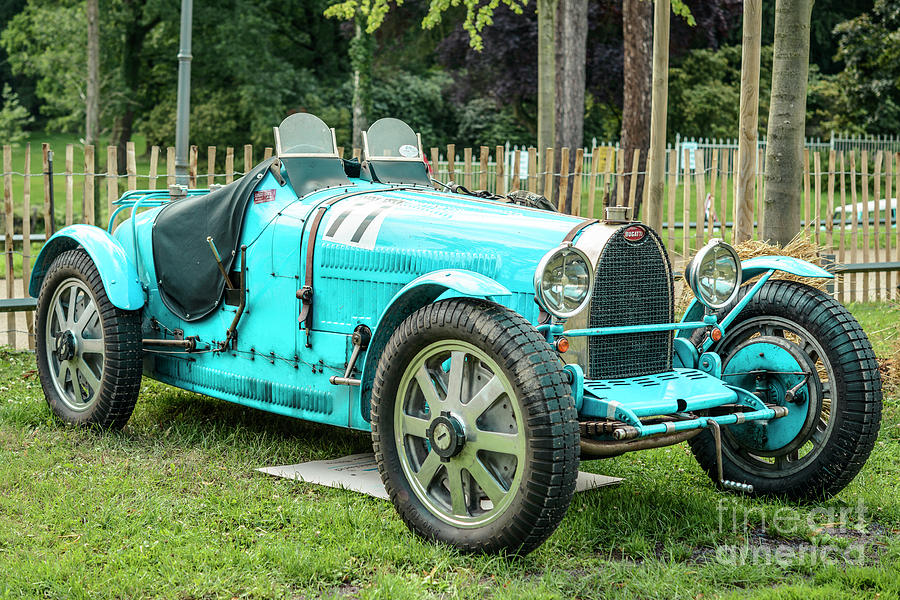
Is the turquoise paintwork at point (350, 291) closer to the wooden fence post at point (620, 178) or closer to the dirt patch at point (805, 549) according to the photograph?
the dirt patch at point (805, 549)

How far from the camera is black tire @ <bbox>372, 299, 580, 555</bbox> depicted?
3762 millimetres

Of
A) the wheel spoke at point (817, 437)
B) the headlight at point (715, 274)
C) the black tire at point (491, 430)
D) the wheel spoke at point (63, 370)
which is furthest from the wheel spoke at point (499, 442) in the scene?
the wheel spoke at point (63, 370)

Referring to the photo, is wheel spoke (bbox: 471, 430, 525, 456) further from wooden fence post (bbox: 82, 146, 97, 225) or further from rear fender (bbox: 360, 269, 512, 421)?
wooden fence post (bbox: 82, 146, 97, 225)

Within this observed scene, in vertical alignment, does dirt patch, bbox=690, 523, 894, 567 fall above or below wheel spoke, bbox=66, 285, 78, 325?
below

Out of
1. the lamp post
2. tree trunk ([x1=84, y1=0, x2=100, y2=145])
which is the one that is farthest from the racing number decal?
tree trunk ([x1=84, y1=0, x2=100, y2=145])

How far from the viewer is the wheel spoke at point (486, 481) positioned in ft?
13.1

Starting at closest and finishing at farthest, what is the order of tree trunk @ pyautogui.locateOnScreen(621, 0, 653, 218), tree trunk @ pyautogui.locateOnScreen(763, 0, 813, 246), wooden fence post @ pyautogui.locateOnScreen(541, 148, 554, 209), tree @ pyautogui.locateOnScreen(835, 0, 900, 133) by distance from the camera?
tree trunk @ pyautogui.locateOnScreen(763, 0, 813, 246) < wooden fence post @ pyautogui.locateOnScreen(541, 148, 554, 209) < tree trunk @ pyautogui.locateOnScreen(621, 0, 653, 218) < tree @ pyautogui.locateOnScreen(835, 0, 900, 133)

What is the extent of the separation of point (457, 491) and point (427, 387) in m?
0.45

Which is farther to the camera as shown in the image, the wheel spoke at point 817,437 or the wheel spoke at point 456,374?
the wheel spoke at point 817,437

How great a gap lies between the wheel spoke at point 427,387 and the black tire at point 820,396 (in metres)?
1.57

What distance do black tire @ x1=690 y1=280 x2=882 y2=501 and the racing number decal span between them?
1711mm

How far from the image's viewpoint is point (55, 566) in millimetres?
3854

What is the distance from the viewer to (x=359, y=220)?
5.09 meters

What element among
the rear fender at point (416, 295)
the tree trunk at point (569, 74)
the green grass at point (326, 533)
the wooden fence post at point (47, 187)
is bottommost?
the green grass at point (326, 533)
